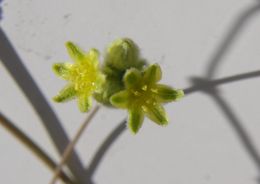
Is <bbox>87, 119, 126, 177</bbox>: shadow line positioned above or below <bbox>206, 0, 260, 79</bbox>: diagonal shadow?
→ below

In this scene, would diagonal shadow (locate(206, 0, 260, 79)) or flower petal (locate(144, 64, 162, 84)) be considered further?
diagonal shadow (locate(206, 0, 260, 79))

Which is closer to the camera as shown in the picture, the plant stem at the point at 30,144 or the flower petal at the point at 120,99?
the flower petal at the point at 120,99

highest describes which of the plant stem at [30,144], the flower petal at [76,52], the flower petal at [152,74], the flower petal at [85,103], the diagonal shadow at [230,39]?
the diagonal shadow at [230,39]

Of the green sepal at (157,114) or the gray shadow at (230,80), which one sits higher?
the gray shadow at (230,80)

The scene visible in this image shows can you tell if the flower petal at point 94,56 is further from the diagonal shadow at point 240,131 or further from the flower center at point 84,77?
the diagonal shadow at point 240,131

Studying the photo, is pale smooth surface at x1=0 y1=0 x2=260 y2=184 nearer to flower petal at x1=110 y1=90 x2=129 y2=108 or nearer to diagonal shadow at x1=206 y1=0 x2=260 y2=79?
diagonal shadow at x1=206 y1=0 x2=260 y2=79

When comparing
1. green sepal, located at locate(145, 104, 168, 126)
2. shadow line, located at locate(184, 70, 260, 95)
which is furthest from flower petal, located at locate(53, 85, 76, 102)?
shadow line, located at locate(184, 70, 260, 95)

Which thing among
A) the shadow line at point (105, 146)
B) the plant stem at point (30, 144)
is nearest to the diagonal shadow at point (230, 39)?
the shadow line at point (105, 146)

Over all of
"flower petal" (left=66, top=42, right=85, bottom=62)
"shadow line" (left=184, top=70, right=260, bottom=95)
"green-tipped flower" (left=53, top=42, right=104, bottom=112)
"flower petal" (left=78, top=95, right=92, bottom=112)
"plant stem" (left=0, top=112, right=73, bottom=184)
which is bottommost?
"plant stem" (left=0, top=112, right=73, bottom=184)
